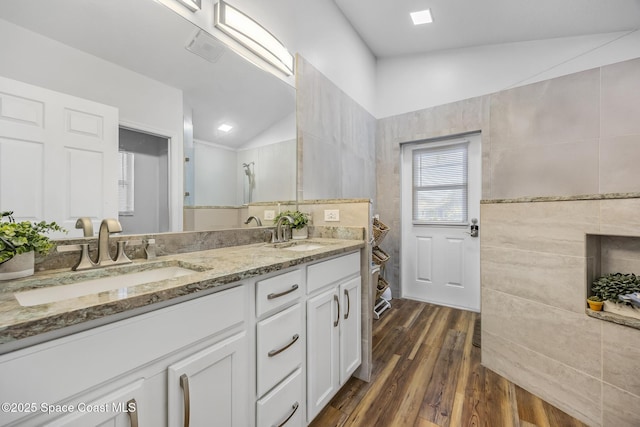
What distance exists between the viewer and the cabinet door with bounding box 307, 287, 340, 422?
4.27ft

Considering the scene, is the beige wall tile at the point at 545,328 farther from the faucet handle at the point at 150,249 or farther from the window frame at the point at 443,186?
the faucet handle at the point at 150,249

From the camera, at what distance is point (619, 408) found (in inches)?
51.1

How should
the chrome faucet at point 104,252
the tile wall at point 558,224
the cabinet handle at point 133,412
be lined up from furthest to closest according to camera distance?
1. the tile wall at point 558,224
2. the chrome faucet at point 104,252
3. the cabinet handle at point 133,412

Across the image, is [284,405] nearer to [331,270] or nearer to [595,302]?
[331,270]

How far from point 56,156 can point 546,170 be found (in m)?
3.44

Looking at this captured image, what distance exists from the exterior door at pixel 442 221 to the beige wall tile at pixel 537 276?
1276 mm

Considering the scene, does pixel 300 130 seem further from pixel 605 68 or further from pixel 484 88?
pixel 605 68

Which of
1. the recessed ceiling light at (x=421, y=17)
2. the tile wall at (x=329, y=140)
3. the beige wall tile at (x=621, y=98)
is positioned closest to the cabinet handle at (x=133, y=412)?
the tile wall at (x=329, y=140)

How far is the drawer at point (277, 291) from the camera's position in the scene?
1022 mm

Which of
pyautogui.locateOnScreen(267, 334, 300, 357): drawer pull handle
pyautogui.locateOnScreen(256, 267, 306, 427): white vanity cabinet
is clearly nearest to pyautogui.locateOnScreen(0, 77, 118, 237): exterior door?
pyautogui.locateOnScreen(256, 267, 306, 427): white vanity cabinet

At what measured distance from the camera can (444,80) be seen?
10.2 feet

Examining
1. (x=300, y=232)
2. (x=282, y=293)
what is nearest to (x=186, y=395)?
(x=282, y=293)

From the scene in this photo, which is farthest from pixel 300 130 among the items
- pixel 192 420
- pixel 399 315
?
pixel 399 315

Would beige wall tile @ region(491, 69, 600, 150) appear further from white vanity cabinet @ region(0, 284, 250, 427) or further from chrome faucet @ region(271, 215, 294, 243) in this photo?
white vanity cabinet @ region(0, 284, 250, 427)
